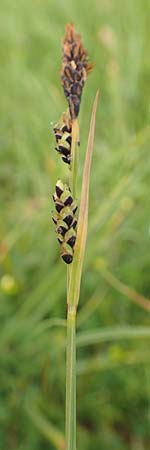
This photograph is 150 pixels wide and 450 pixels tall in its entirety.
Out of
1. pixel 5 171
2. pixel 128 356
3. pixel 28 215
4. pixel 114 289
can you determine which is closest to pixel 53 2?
pixel 5 171

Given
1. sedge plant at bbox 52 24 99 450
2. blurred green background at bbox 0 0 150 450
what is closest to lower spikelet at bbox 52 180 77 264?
sedge plant at bbox 52 24 99 450

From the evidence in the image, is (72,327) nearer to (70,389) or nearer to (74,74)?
(70,389)

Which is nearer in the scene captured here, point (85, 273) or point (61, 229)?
point (61, 229)

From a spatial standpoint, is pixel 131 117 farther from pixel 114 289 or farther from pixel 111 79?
pixel 114 289

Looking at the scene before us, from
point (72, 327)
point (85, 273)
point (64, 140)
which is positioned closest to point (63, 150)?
point (64, 140)

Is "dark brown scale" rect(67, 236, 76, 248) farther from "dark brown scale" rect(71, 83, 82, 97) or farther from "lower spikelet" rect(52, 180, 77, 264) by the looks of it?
"dark brown scale" rect(71, 83, 82, 97)

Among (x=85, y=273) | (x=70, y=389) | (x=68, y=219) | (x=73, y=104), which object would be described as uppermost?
(x=85, y=273)

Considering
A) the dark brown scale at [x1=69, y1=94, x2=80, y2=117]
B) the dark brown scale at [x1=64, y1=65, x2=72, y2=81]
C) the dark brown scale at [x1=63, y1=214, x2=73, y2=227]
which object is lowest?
the dark brown scale at [x1=63, y1=214, x2=73, y2=227]
